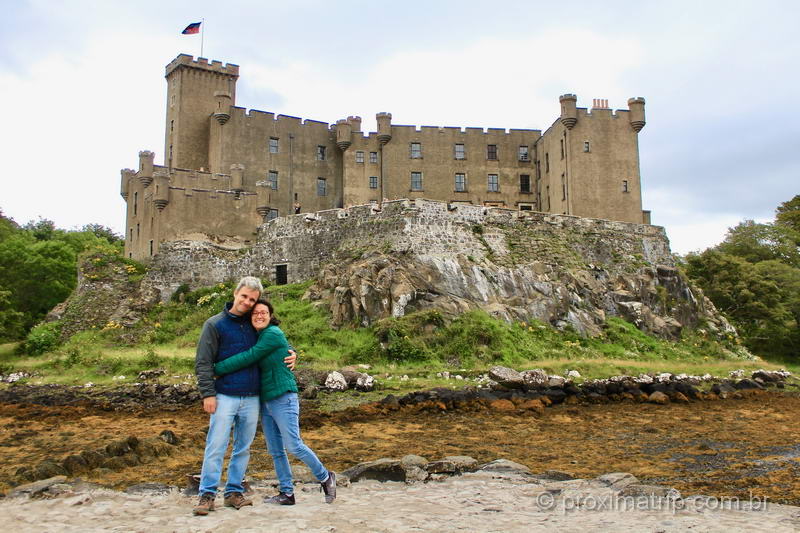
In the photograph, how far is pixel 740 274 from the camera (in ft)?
147

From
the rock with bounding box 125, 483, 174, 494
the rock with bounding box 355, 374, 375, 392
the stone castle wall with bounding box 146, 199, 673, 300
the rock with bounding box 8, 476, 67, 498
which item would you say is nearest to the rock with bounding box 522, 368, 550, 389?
the rock with bounding box 355, 374, 375, 392

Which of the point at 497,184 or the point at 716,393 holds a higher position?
the point at 497,184

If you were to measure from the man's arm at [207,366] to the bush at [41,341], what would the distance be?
1007 inches

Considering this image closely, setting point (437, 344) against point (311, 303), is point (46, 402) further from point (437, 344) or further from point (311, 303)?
point (437, 344)

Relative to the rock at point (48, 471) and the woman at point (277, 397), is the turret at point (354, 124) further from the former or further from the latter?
the woman at point (277, 397)

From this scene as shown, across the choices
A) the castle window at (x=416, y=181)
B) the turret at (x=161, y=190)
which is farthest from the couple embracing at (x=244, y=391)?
the castle window at (x=416, y=181)

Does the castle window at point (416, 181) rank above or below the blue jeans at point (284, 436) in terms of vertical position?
above

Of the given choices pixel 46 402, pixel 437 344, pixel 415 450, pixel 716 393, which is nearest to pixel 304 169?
pixel 437 344

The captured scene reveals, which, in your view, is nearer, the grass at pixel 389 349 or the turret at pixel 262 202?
the grass at pixel 389 349

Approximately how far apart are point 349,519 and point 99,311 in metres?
27.8

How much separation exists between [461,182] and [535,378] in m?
23.7

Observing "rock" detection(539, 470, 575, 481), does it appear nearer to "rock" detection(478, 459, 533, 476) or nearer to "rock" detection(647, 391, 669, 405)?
"rock" detection(478, 459, 533, 476)

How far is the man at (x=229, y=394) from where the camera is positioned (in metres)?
7.59

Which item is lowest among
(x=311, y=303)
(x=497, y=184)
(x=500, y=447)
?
(x=500, y=447)
